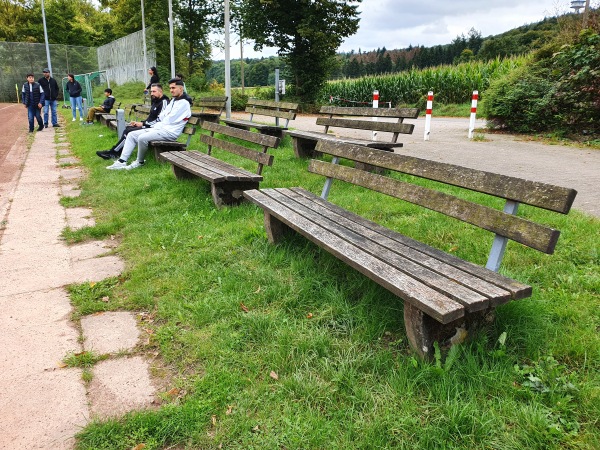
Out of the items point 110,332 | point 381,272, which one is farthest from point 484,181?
point 110,332

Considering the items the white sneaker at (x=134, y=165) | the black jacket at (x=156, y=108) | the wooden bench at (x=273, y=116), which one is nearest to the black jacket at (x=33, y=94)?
the wooden bench at (x=273, y=116)

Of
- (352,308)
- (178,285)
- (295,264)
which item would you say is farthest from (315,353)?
(178,285)

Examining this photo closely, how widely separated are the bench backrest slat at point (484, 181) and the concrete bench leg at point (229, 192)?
1.66m

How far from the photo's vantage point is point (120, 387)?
251cm

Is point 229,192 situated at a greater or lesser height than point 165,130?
lesser

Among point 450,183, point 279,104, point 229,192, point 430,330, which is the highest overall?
point 279,104

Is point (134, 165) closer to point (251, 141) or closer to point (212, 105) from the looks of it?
point (251, 141)

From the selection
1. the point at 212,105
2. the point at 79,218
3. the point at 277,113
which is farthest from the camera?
the point at 212,105

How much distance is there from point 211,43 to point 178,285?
37826 millimetres

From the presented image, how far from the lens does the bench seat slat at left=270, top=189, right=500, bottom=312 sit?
2186 mm

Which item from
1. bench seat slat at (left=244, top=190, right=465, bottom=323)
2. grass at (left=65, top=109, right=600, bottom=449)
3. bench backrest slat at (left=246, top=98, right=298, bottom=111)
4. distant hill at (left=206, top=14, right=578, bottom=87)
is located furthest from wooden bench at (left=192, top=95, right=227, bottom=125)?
distant hill at (left=206, top=14, right=578, bottom=87)

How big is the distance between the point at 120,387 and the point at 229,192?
9.71ft

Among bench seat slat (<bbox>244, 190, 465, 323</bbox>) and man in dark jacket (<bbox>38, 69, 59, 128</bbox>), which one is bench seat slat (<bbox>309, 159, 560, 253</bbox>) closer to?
bench seat slat (<bbox>244, 190, 465, 323</bbox>)

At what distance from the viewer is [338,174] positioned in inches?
158
